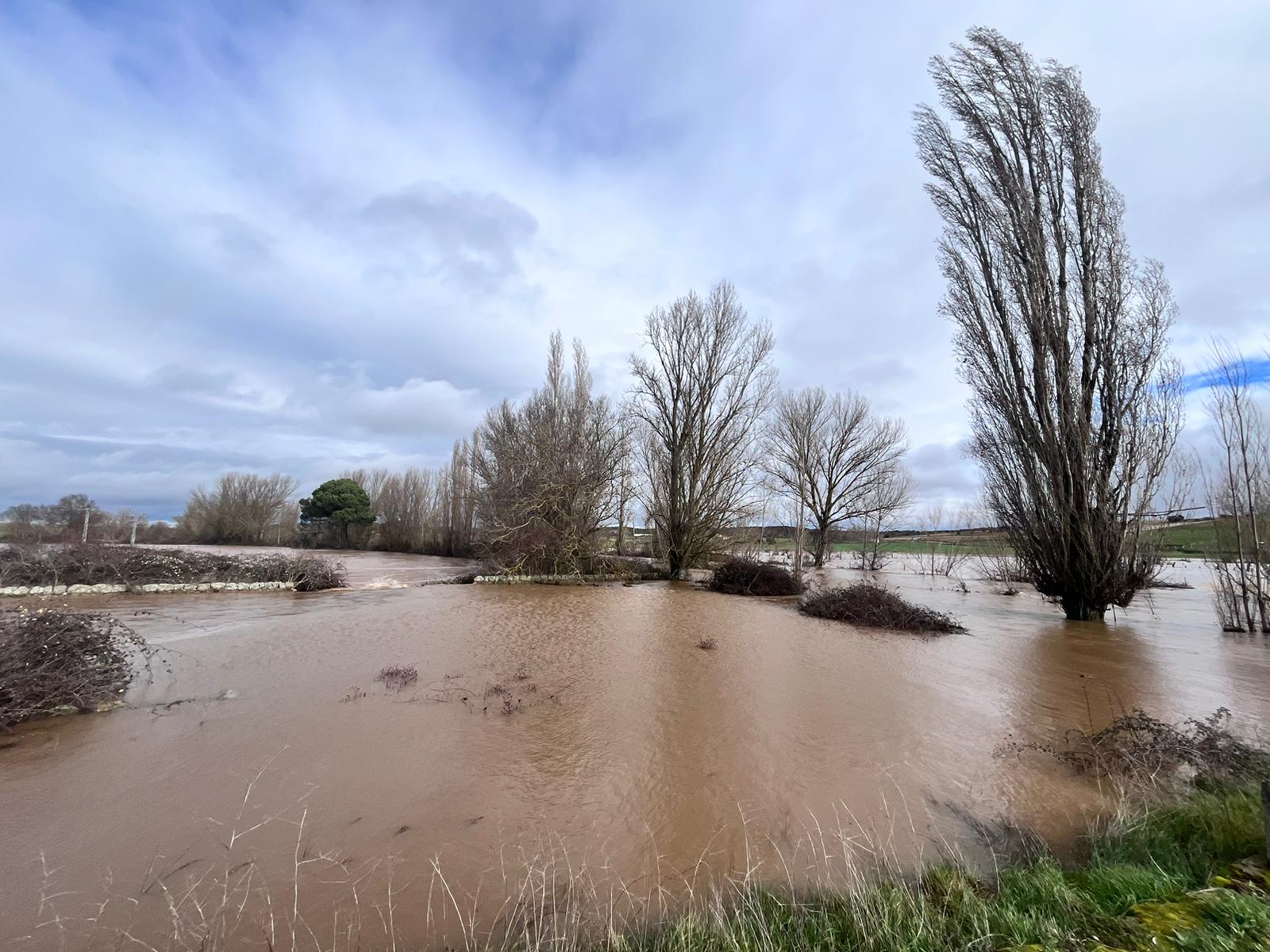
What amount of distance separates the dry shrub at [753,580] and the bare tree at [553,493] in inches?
218

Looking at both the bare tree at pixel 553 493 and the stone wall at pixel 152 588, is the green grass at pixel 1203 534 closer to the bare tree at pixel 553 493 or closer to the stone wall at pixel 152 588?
the bare tree at pixel 553 493

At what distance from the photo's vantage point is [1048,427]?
10.9m

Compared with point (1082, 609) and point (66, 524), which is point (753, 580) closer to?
point (1082, 609)

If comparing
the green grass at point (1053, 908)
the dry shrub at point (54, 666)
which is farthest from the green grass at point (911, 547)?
the dry shrub at point (54, 666)

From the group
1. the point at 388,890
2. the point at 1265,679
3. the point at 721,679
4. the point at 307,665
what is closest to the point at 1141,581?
the point at 1265,679

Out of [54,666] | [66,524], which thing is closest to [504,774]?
[54,666]

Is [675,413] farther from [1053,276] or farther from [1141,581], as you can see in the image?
[1141,581]

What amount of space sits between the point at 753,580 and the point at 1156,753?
11929mm

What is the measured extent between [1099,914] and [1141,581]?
12.8 metres

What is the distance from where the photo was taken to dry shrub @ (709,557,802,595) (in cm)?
1591

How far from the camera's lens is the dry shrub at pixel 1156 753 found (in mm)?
3758

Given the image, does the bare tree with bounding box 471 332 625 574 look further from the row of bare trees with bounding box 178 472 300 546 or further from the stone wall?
the row of bare trees with bounding box 178 472 300 546

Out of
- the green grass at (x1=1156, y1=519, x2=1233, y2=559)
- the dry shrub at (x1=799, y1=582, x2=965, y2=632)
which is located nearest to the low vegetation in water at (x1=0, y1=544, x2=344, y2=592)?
the dry shrub at (x1=799, y1=582, x2=965, y2=632)

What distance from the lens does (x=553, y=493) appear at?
1917 centimetres
